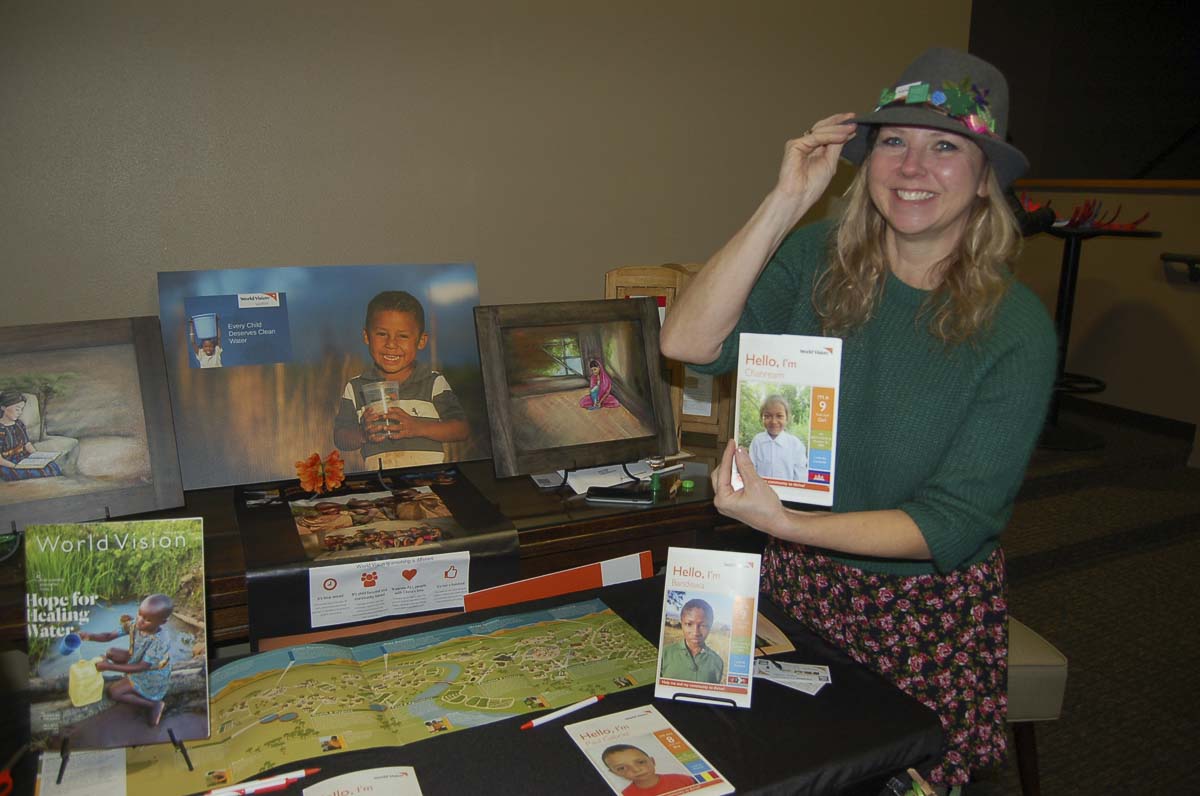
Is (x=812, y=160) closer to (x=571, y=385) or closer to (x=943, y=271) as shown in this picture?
(x=943, y=271)

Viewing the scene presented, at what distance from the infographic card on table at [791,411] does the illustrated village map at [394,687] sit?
38 cm

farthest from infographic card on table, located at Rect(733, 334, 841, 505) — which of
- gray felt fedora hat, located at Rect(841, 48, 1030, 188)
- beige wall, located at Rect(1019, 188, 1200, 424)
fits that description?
beige wall, located at Rect(1019, 188, 1200, 424)

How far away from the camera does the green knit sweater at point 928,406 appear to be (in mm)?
1300

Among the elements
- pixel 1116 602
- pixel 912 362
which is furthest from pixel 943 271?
pixel 1116 602

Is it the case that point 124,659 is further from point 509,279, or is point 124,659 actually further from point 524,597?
point 509,279

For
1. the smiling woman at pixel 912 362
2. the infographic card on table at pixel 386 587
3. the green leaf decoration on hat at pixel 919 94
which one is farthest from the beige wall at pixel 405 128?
the green leaf decoration on hat at pixel 919 94

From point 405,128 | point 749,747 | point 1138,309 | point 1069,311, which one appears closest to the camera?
point 749,747

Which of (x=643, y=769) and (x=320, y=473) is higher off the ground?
(x=320, y=473)

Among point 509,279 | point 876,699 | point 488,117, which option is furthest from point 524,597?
point 488,117

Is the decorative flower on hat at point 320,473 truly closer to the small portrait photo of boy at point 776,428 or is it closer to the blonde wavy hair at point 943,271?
the small portrait photo of boy at point 776,428

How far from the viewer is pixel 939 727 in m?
1.32

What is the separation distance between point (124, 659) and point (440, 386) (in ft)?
3.67

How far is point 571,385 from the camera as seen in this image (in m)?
2.20

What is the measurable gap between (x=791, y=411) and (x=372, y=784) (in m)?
0.80
